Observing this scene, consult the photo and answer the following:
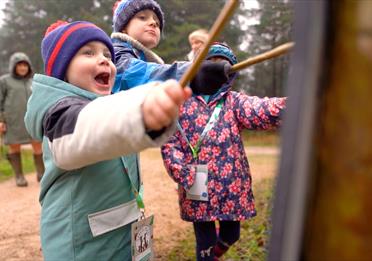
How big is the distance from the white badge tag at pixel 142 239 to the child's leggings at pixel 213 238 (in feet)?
2.69

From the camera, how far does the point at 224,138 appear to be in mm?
2518

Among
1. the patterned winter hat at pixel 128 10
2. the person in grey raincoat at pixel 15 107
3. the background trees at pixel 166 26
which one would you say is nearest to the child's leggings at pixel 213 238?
the patterned winter hat at pixel 128 10

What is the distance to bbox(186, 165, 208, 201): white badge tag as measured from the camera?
248cm

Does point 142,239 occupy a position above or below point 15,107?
below

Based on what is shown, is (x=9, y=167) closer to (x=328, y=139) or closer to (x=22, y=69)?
(x=22, y=69)

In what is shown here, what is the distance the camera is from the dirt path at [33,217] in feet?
11.7

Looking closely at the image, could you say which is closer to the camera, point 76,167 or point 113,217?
point 76,167

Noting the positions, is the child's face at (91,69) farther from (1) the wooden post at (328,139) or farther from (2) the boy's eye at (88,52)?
(1) the wooden post at (328,139)

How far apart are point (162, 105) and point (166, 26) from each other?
17.8 metres

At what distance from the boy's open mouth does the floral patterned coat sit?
3.00 ft

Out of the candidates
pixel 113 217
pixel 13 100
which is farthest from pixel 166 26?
pixel 113 217

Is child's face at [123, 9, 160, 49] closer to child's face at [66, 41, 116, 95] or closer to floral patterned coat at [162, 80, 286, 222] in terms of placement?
floral patterned coat at [162, 80, 286, 222]

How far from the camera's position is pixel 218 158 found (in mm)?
2508

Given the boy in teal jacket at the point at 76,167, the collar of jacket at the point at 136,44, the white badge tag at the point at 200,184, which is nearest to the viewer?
the boy in teal jacket at the point at 76,167
